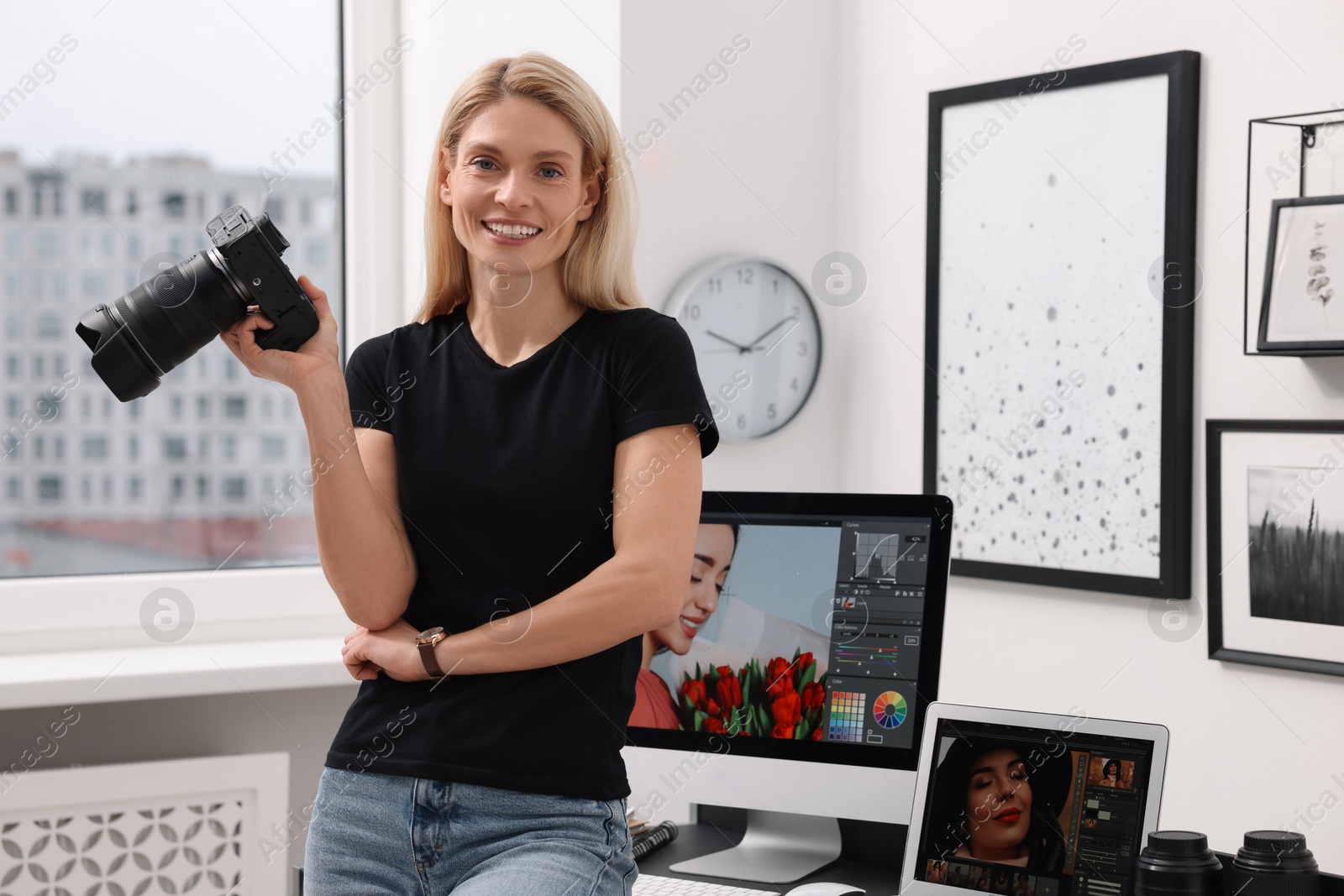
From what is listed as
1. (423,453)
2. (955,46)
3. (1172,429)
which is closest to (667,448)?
(423,453)

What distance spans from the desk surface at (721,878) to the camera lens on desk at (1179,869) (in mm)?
295

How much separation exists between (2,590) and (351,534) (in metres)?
1.26

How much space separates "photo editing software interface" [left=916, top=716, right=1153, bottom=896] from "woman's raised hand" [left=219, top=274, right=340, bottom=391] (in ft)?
2.13

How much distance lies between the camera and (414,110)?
2252 millimetres

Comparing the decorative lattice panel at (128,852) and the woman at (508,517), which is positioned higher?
the woman at (508,517)

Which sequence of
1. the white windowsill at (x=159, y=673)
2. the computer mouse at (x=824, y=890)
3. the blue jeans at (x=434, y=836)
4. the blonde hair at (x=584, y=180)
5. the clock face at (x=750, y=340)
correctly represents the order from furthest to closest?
the clock face at (x=750, y=340) → the white windowsill at (x=159, y=673) → the computer mouse at (x=824, y=890) → the blonde hair at (x=584, y=180) → the blue jeans at (x=434, y=836)

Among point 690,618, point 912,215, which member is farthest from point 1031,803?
point 912,215

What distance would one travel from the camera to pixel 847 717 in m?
1.29

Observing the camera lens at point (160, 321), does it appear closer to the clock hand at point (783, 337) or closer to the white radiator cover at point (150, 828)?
the white radiator cover at point (150, 828)

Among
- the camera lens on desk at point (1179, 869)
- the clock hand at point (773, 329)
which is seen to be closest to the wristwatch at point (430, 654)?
the camera lens on desk at point (1179, 869)

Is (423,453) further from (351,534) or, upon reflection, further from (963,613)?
(963,613)

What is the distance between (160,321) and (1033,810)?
84 cm

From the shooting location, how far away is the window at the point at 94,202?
2078 millimetres

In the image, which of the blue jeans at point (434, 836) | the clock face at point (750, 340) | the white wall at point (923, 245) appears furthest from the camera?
the clock face at point (750, 340)
